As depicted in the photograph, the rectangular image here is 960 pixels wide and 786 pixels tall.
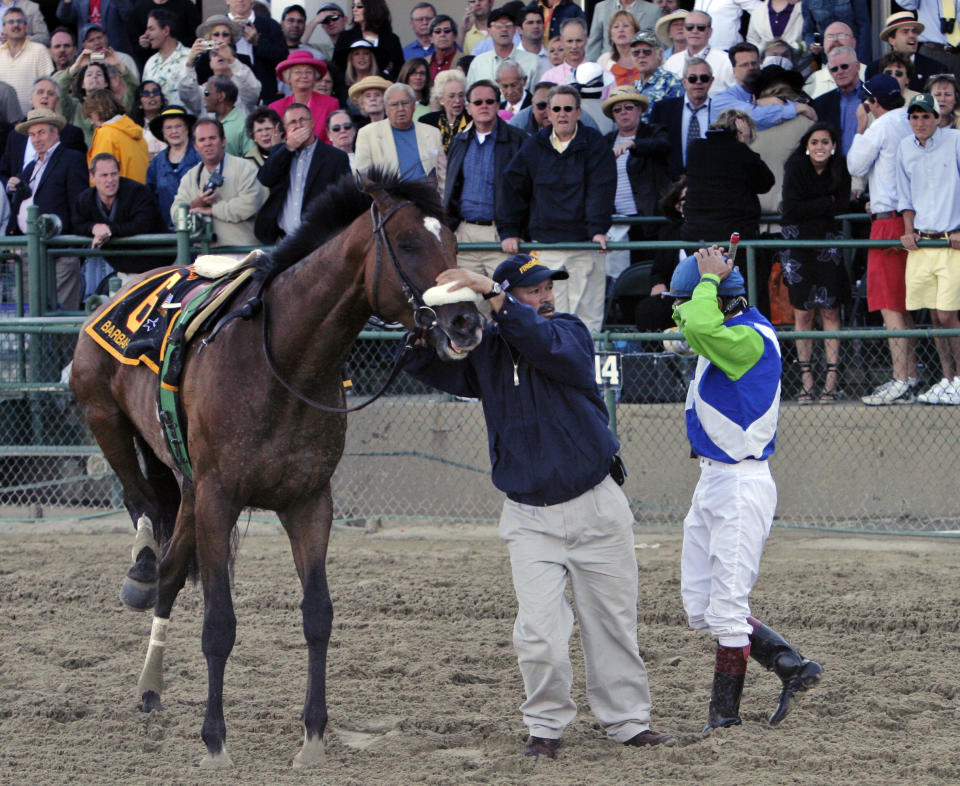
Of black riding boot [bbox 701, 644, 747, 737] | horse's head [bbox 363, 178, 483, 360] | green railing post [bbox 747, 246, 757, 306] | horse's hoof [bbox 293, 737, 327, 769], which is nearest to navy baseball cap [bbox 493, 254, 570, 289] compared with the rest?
horse's head [bbox 363, 178, 483, 360]

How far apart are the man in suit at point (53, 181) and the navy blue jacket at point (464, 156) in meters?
2.97

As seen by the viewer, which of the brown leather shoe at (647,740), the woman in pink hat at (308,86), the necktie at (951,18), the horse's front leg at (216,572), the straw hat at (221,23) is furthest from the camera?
the straw hat at (221,23)

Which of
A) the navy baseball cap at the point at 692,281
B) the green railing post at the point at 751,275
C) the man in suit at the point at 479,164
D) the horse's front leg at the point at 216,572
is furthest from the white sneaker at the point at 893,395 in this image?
the horse's front leg at the point at 216,572

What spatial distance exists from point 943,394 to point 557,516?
471 cm

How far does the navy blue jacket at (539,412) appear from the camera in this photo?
4.53 meters

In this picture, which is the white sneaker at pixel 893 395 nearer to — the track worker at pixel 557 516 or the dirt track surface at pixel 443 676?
the dirt track surface at pixel 443 676

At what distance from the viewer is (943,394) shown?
8359 mm

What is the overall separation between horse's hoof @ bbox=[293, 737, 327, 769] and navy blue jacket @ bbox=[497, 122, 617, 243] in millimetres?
5176

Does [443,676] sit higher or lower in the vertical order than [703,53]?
lower

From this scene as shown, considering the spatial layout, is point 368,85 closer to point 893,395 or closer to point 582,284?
point 582,284

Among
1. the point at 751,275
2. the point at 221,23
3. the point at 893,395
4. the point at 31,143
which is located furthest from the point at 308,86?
the point at 893,395

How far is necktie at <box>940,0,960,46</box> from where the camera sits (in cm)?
1112

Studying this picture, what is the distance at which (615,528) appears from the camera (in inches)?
181

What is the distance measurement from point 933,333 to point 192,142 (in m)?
5.94
